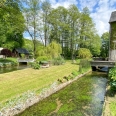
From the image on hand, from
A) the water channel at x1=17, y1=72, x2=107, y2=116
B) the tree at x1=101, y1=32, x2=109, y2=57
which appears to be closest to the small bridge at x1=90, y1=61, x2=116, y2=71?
the water channel at x1=17, y1=72, x2=107, y2=116

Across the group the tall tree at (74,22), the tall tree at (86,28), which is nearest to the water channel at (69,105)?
the tall tree at (86,28)

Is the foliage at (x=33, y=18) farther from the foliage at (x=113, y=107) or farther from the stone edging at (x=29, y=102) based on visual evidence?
the foliage at (x=113, y=107)

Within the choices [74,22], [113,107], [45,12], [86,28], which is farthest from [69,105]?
[45,12]

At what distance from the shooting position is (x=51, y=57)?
89.5ft

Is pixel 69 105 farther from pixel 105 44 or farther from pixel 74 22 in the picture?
pixel 105 44

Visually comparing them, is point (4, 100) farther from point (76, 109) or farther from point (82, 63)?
Answer: point (82, 63)

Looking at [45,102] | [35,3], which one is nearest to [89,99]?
[45,102]

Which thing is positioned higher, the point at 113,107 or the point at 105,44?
the point at 105,44

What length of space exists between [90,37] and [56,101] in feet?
96.7

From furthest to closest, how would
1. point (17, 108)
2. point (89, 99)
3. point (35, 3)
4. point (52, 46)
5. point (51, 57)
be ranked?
point (35, 3) → point (52, 46) → point (51, 57) → point (89, 99) → point (17, 108)

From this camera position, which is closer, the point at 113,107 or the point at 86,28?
the point at 113,107

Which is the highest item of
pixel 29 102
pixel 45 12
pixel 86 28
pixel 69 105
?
pixel 45 12

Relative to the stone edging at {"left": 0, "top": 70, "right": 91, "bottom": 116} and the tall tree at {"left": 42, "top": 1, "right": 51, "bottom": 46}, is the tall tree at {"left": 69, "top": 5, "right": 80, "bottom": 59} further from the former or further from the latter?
the stone edging at {"left": 0, "top": 70, "right": 91, "bottom": 116}

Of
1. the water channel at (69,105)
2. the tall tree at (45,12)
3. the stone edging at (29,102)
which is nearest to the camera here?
the stone edging at (29,102)
